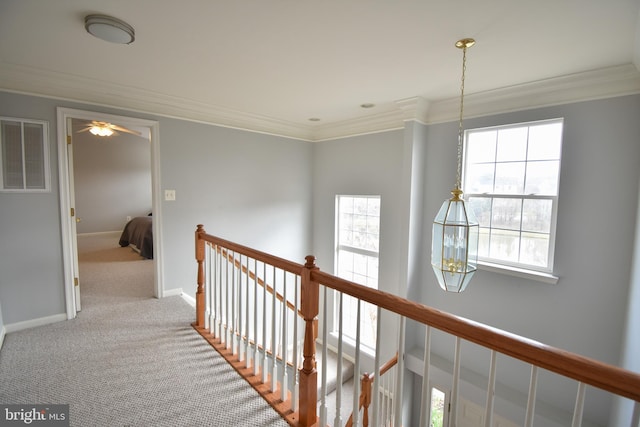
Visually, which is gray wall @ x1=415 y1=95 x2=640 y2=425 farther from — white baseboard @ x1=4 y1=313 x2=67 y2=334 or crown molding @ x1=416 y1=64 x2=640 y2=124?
white baseboard @ x1=4 y1=313 x2=67 y2=334

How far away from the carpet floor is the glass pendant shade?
1.46 metres

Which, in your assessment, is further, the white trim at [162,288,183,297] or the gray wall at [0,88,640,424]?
the white trim at [162,288,183,297]

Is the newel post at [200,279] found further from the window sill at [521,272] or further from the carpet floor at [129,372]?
the window sill at [521,272]

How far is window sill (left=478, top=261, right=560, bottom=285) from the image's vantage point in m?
2.67

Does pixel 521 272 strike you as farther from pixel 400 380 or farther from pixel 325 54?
pixel 325 54

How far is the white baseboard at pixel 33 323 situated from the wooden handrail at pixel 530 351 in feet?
10.5

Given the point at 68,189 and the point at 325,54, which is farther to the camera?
the point at 68,189

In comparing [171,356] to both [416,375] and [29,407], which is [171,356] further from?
[416,375]

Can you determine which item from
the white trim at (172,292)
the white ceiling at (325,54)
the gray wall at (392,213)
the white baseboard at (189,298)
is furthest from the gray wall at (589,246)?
the white trim at (172,292)

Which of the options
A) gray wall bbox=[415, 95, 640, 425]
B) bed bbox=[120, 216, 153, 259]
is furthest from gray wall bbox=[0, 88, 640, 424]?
bed bbox=[120, 216, 153, 259]

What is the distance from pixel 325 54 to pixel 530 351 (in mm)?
2152

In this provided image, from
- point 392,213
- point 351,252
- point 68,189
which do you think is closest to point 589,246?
point 392,213

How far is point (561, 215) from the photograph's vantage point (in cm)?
264

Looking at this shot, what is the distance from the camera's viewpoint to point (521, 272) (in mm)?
2820
